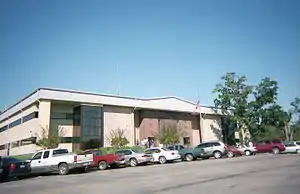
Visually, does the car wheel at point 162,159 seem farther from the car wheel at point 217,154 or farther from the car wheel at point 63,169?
the car wheel at point 63,169

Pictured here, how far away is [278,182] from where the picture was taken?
1034 centimetres

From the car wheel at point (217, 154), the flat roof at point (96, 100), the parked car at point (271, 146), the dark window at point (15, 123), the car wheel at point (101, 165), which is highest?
the flat roof at point (96, 100)

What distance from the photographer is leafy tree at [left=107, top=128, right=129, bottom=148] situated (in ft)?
136

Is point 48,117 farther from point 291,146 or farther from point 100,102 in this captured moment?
point 291,146

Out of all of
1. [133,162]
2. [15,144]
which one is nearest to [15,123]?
[15,144]

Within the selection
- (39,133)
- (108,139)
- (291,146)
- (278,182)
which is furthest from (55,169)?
(291,146)

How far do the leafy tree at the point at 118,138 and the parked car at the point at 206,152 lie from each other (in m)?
13.2

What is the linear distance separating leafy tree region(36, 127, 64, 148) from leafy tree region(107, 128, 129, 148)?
717 cm

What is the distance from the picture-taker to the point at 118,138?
137 ft

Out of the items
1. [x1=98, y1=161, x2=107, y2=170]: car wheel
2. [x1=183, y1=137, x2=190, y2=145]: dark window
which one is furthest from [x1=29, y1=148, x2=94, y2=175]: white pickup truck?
[x1=183, y1=137, x2=190, y2=145]: dark window

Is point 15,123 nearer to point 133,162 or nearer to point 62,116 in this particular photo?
point 62,116

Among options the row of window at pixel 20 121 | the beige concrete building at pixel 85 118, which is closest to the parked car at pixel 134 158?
the beige concrete building at pixel 85 118

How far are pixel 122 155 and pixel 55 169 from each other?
24.3 ft

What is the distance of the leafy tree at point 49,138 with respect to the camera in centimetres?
3575
